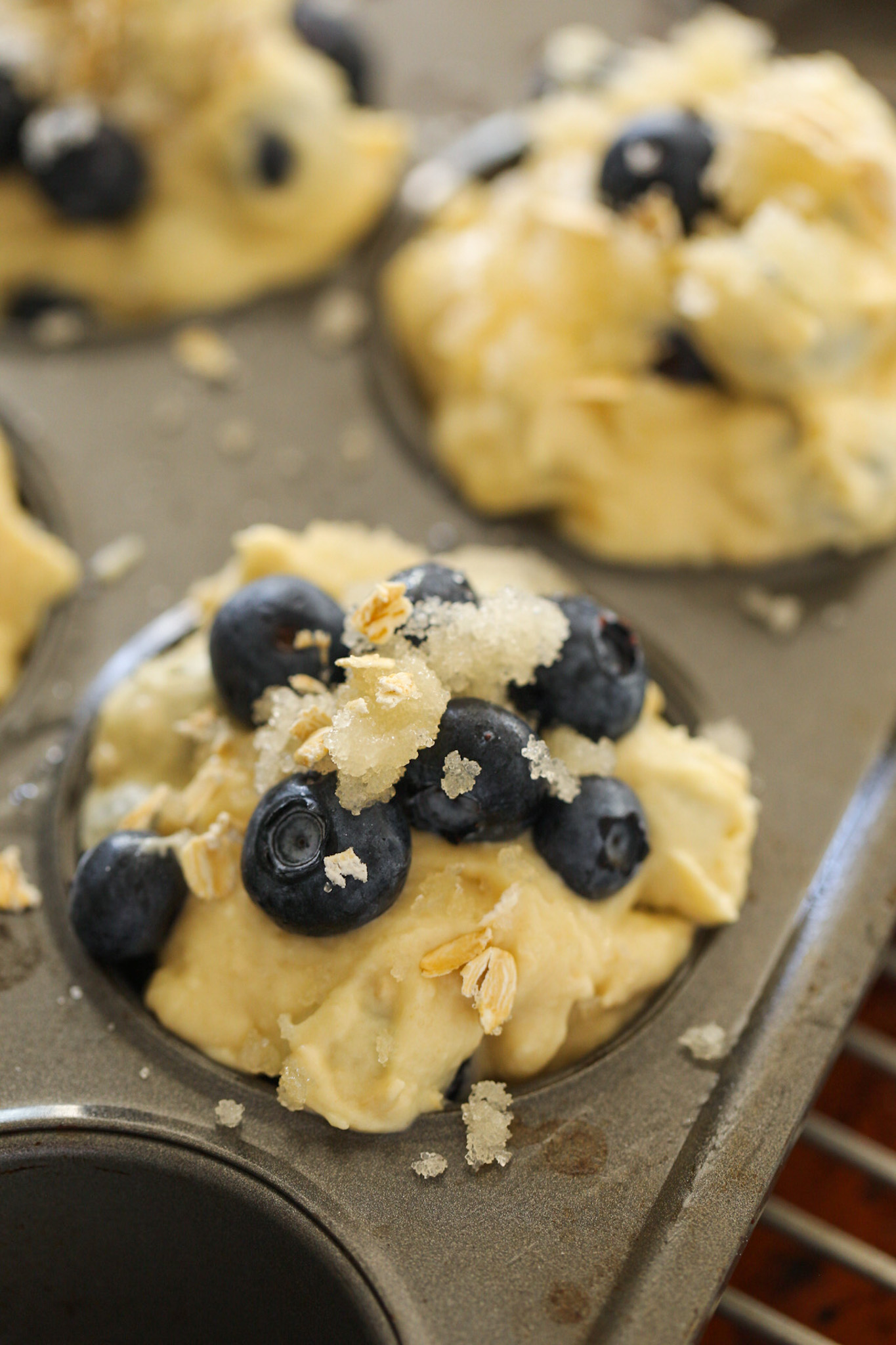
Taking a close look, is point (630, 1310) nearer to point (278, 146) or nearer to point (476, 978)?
point (476, 978)

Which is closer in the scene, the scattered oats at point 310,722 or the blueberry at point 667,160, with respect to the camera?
the scattered oats at point 310,722

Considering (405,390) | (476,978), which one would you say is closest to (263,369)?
(405,390)

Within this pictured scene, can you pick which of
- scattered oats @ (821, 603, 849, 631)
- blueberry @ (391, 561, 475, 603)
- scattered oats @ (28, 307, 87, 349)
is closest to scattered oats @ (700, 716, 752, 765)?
scattered oats @ (821, 603, 849, 631)

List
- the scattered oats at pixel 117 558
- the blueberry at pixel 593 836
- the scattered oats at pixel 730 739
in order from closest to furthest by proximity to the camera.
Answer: the blueberry at pixel 593 836, the scattered oats at pixel 730 739, the scattered oats at pixel 117 558

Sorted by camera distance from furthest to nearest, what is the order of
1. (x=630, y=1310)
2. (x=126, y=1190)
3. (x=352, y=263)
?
1. (x=352, y=263)
2. (x=126, y=1190)
3. (x=630, y=1310)

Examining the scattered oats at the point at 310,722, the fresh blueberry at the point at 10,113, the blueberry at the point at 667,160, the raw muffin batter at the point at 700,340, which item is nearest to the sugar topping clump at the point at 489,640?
the scattered oats at the point at 310,722

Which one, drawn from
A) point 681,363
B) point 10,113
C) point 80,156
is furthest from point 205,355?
point 681,363

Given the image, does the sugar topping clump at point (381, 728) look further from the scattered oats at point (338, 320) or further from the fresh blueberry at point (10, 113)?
the fresh blueberry at point (10, 113)
